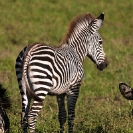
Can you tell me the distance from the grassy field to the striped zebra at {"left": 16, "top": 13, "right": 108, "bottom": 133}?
0.42 meters

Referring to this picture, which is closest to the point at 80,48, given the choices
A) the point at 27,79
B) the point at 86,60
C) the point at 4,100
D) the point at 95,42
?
the point at 95,42

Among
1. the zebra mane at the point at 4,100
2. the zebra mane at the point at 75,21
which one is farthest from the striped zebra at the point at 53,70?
the zebra mane at the point at 4,100

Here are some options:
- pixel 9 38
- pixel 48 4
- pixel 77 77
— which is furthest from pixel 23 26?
pixel 77 77

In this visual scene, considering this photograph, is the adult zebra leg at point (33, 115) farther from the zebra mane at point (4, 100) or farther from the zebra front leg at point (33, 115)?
the zebra mane at point (4, 100)

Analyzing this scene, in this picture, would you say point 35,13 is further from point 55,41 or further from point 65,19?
point 55,41

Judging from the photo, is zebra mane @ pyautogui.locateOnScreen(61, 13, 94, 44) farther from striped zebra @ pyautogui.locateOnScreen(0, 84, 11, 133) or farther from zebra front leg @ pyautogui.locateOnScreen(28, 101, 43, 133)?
striped zebra @ pyautogui.locateOnScreen(0, 84, 11, 133)

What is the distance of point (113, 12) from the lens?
2453cm

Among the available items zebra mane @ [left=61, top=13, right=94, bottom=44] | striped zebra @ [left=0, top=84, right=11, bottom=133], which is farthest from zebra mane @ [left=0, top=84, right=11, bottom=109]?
zebra mane @ [left=61, top=13, right=94, bottom=44]

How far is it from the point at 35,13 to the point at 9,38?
3.93 metres

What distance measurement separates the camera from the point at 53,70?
315 inches

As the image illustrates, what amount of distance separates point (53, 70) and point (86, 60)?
29.7ft

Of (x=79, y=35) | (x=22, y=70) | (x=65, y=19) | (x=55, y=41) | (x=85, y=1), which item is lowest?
(x=22, y=70)

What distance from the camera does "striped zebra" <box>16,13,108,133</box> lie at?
7.74 m

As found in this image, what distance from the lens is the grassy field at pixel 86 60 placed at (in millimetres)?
8523
